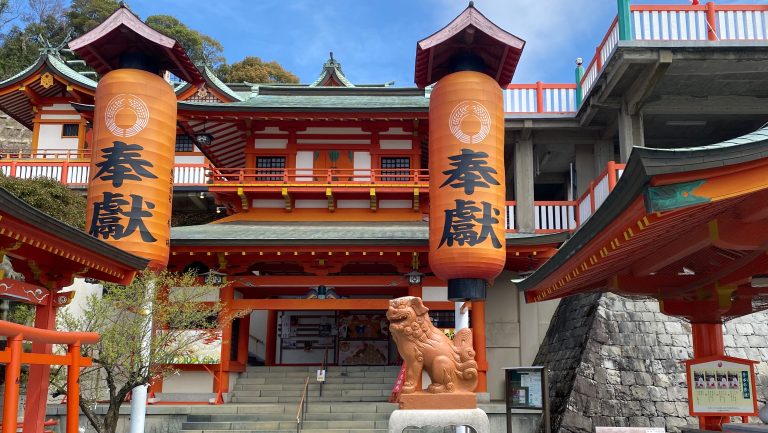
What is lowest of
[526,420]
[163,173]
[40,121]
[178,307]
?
[526,420]

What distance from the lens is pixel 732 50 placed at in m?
15.7

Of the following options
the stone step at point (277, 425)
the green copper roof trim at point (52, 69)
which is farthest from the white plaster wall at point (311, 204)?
the green copper roof trim at point (52, 69)

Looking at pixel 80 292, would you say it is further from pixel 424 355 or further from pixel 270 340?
pixel 424 355

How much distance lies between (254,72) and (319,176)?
3387 cm

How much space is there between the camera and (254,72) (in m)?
52.0

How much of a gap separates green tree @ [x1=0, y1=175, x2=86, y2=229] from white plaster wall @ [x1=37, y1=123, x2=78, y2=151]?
8205 millimetres

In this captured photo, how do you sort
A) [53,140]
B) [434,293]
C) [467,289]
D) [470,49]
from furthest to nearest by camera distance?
[53,140], [434,293], [470,49], [467,289]

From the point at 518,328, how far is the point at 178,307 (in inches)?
360

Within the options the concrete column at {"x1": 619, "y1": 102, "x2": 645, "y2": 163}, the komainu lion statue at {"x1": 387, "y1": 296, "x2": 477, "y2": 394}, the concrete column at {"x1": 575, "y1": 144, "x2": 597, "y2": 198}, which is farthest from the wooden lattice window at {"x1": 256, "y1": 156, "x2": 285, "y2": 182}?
the komainu lion statue at {"x1": 387, "y1": 296, "x2": 477, "y2": 394}

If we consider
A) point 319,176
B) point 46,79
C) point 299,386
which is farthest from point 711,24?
point 46,79

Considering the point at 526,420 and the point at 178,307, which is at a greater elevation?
the point at 178,307

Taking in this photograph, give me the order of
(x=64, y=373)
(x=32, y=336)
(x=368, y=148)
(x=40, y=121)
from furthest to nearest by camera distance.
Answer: (x=40, y=121)
(x=368, y=148)
(x=64, y=373)
(x=32, y=336)

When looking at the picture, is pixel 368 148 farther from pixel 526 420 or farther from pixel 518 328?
pixel 526 420

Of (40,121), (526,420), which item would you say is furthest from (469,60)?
(40,121)
